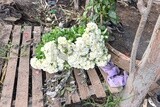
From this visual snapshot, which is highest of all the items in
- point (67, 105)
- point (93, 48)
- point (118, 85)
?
point (93, 48)

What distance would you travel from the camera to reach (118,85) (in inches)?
117


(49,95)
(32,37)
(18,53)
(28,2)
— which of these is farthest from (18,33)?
(49,95)

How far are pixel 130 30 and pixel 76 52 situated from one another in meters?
1.14

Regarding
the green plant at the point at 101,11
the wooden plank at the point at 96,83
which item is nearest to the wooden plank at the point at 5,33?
the green plant at the point at 101,11

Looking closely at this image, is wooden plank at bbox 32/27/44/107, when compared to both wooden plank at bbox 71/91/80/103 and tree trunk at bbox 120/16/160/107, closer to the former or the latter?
wooden plank at bbox 71/91/80/103

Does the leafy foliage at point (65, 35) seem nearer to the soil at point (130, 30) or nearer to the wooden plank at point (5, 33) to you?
the soil at point (130, 30)

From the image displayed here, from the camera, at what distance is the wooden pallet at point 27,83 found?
9.52 ft

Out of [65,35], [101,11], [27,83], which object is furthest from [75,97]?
[101,11]

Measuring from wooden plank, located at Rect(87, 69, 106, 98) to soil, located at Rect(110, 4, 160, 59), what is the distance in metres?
0.46

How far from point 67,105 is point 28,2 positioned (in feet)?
6.87

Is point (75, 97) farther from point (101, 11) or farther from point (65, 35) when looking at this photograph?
point (101, 11)

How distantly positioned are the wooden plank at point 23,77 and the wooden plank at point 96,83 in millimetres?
630

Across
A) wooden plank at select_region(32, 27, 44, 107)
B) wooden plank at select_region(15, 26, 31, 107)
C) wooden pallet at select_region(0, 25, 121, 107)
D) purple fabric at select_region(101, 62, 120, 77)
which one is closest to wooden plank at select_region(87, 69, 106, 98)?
wooden pallet at select_region(0, 25, 121, 107)

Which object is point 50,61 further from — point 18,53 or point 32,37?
point 32,37
